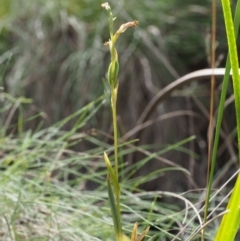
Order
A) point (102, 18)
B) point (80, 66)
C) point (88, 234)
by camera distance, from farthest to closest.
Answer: point (102, 18)
point (80, 66)
point (88, 234)

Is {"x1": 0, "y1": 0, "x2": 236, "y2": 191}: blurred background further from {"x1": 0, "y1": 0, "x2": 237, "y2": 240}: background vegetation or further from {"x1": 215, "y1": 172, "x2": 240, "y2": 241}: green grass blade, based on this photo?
{"x1": 215, "y1": 172, "x2": 240, "y2": 241}: green grass blade

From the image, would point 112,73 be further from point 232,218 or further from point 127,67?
point 127,67

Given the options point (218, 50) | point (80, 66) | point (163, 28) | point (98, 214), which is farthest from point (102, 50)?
point (98, 214)

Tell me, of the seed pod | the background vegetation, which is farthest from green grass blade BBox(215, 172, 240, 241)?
the background vegetation

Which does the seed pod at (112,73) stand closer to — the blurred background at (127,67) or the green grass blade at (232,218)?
the green grass blade at (232,218)

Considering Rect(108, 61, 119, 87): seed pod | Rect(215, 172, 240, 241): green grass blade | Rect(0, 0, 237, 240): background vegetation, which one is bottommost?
Rect(0, 0, 237, 240): background vegetation

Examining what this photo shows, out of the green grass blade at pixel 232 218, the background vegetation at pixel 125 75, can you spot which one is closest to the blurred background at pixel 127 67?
the background vegetation at pixel 125 75

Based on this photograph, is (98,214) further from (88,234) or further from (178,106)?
(178,106)

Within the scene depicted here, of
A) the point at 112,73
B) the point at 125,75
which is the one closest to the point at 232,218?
the point at 112,73

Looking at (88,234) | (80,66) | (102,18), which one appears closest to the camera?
(88,234)
